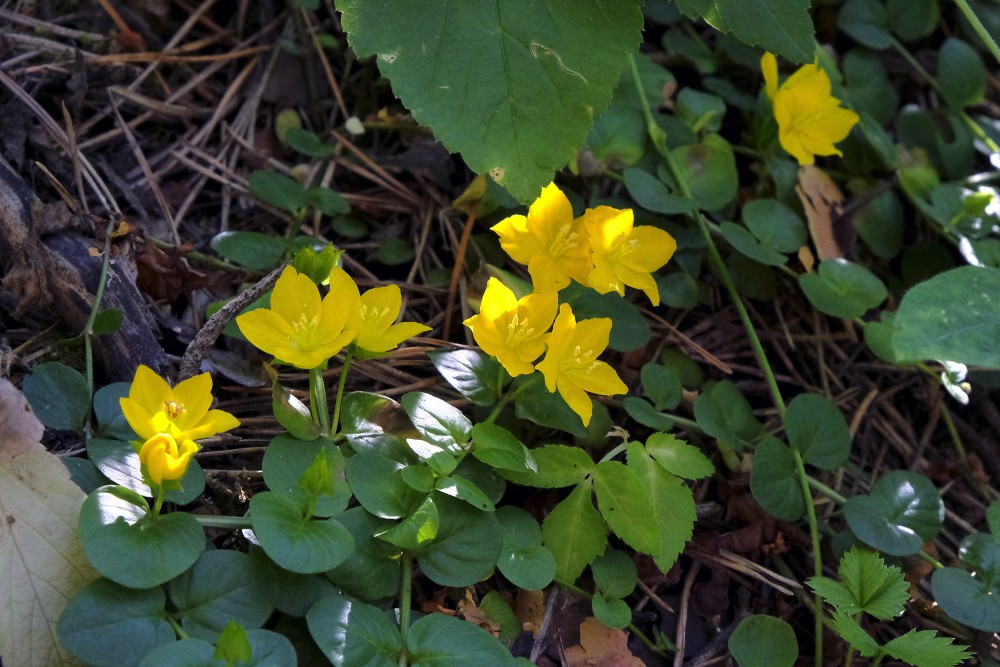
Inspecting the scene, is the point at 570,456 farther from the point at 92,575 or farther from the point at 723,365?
the point at 92,575

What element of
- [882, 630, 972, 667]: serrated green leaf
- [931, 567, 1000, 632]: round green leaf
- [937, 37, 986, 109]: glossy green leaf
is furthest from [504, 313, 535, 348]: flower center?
[937, 37, 986, 109]: glossy green leaf

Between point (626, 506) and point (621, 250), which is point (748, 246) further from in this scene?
point (626, 506)

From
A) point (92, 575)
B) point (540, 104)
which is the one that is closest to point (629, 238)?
point (540, 104)

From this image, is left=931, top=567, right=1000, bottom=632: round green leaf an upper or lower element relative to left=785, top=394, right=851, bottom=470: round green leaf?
lower

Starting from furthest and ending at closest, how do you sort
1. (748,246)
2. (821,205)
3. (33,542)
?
(821,205) < (748,246) < (33,542)

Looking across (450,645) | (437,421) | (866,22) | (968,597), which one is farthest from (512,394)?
(866,22)

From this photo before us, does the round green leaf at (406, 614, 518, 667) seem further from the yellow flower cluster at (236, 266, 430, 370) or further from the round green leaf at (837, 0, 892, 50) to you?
the round green leaf at (837, 0, 892, 50)
